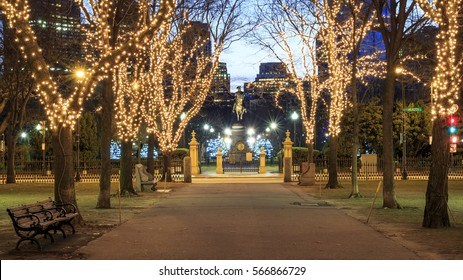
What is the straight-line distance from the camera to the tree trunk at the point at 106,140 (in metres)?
21.4

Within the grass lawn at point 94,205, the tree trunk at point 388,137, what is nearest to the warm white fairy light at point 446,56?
the tree trunk at point 388,137

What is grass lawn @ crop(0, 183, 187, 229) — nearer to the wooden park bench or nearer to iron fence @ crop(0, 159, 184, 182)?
the wooden park bench

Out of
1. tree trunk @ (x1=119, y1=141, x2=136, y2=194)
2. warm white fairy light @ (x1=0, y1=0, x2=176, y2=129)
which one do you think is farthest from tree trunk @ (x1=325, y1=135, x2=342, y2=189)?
warm white fairy light @ (x1=0, y1=0, x2=176, y2=129)

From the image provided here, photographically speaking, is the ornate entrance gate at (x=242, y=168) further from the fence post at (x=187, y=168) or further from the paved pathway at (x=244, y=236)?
the paved pathway at (x=244, y=236)

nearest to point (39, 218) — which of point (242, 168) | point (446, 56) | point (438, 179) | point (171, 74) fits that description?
point (438, 179)

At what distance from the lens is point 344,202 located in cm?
2428

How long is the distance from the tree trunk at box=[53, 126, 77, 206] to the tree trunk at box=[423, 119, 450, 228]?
29.5 feet

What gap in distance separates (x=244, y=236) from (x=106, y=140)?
952 centimetres

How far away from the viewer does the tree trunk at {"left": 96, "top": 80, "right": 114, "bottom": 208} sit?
21438 millimetres

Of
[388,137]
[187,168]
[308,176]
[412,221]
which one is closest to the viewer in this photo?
[412,221]

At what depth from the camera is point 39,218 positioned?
13188 millimetres

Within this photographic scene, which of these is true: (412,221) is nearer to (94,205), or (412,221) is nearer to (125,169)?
(94,205)

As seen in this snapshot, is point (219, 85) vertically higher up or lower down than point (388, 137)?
higher up

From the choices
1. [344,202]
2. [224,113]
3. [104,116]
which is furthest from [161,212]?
[224,113]
